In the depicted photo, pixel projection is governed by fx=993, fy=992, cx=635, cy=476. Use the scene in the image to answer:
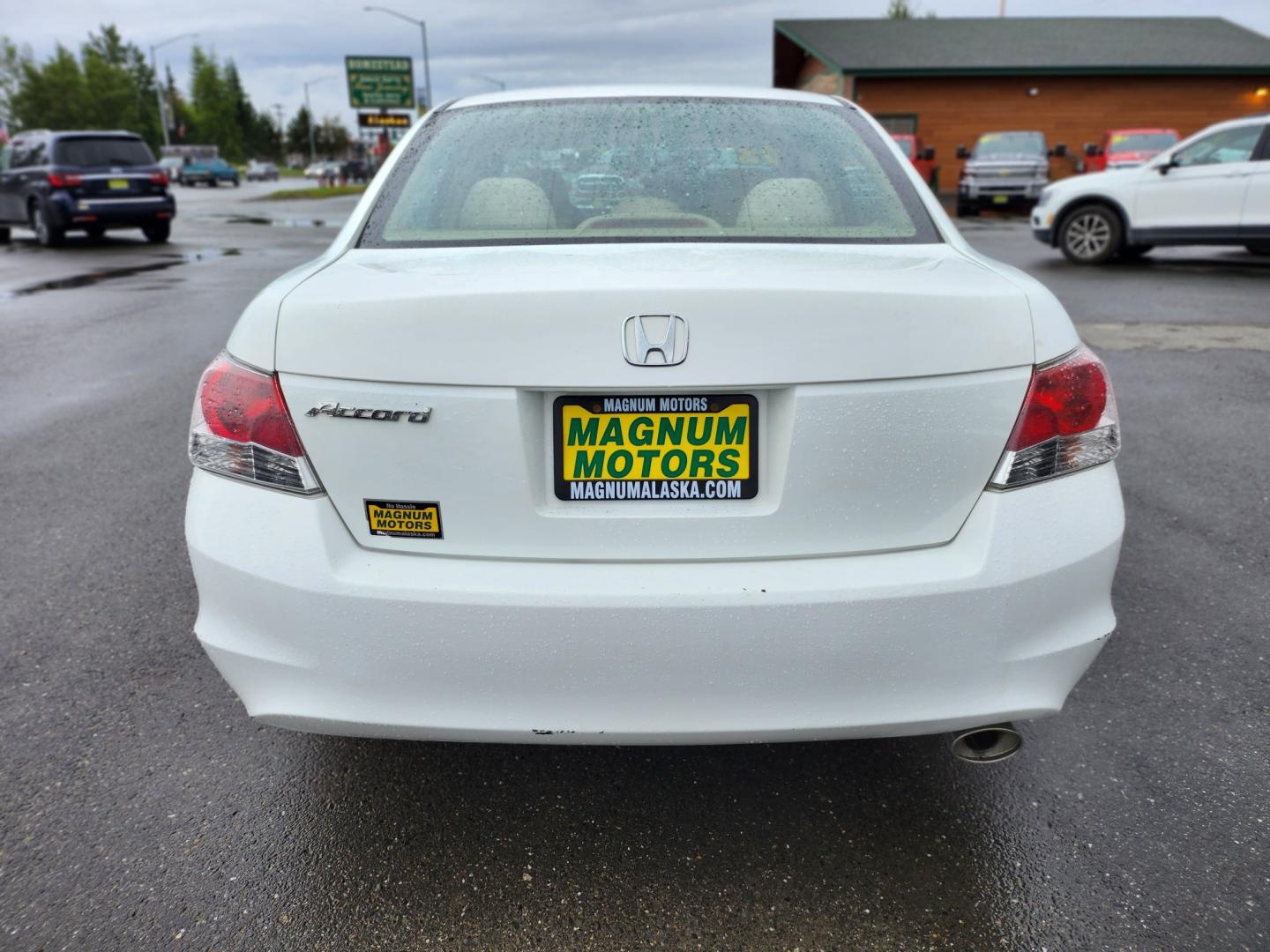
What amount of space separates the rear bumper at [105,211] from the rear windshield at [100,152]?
23.8 inches

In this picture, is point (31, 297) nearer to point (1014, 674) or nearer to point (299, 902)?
point (299, 902)

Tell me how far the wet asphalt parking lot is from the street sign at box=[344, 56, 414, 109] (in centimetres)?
5434

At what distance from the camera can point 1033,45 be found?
34.2 meters

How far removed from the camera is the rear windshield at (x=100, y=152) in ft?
55.3

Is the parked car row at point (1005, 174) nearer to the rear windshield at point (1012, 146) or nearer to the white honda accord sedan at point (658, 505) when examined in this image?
the rear windshield at point (1012, 146)

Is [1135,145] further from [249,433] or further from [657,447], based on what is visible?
[249,433]

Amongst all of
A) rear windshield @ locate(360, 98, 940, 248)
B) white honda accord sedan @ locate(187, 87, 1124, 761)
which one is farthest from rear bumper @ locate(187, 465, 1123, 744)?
rear windshield @ locate(360, 98, 940, 248)

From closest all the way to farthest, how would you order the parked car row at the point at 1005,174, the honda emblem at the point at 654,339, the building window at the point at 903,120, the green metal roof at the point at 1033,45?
1. the honda emblem at the point at 654,339
2. the parked car row at the point at 1005,174
3. the green metal roof at the point at 1033,45
4. the building window at the point at 903,120

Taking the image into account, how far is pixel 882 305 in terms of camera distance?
69.4 inches

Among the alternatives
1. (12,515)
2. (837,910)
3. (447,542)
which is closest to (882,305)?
(447,542)

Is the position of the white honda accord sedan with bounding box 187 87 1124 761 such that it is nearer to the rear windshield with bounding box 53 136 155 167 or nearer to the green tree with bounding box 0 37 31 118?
the rear windshield with bounding box 53 136 155 167

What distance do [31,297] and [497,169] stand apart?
34.5 feet

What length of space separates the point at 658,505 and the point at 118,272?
13.9 m

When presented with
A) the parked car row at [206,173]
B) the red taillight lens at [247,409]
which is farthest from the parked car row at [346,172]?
the red taillight lens at [247,409]
